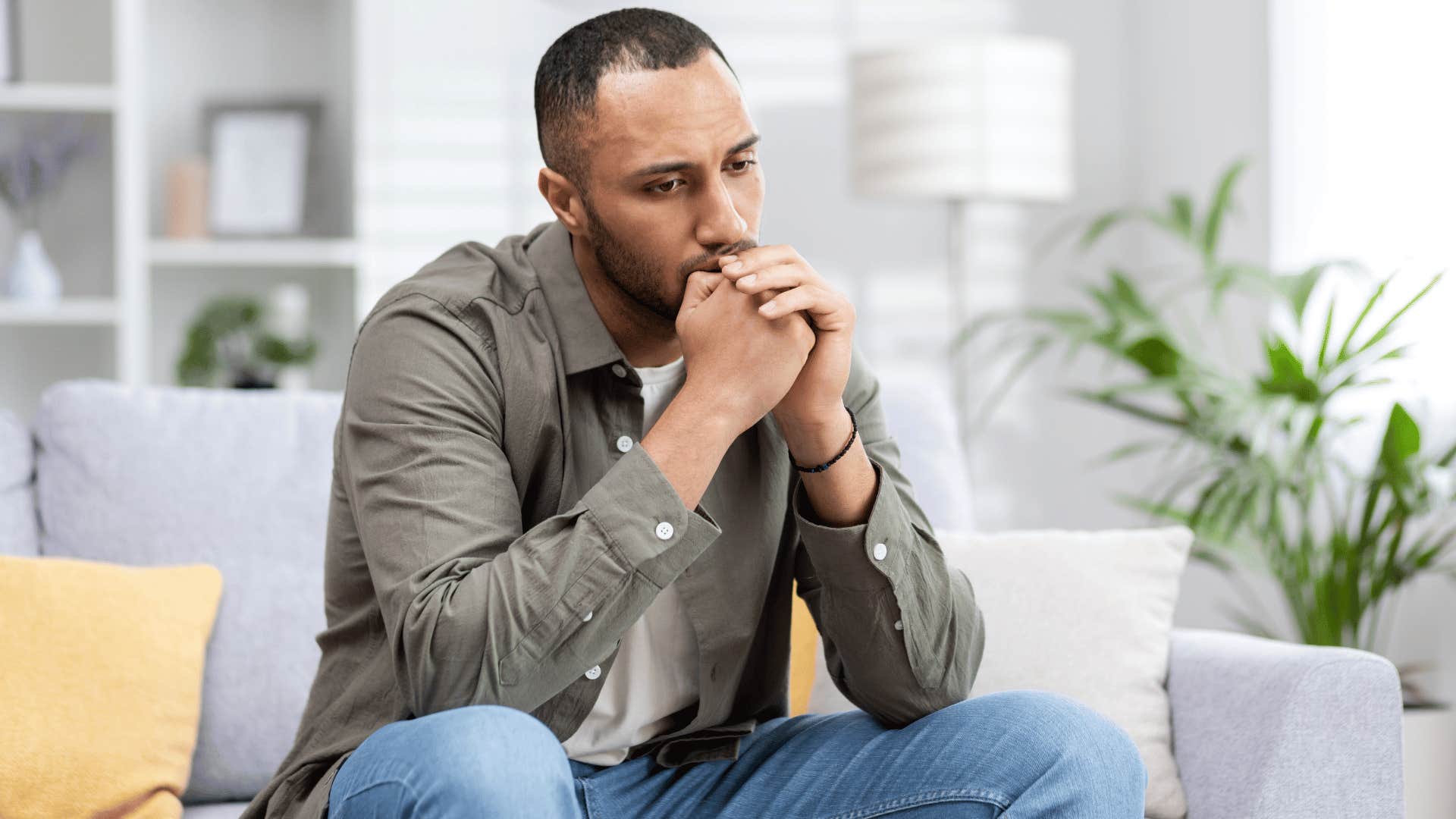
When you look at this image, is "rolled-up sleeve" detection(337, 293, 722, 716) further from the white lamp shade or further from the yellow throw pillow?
the white lamp shade

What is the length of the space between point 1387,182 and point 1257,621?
3.07ft

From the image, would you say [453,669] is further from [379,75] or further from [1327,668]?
[379,75]

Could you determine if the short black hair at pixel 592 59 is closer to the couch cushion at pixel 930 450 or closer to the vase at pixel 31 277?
the couch cushion at pixel 930 450

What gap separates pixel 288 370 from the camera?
11.5 ft

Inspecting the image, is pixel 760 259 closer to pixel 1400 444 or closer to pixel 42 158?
pixel 1400 444

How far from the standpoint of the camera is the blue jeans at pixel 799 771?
103cm

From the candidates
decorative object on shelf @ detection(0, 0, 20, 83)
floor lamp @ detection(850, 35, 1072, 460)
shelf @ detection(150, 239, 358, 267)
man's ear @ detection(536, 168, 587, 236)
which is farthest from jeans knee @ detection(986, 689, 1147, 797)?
decorative object on shelf @ detection(0, 0, 20, 83)

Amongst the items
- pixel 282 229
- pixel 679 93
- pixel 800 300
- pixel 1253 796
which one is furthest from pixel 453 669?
pixel 282 229

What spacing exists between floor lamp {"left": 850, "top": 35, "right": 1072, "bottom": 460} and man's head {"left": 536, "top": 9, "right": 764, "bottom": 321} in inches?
69.2

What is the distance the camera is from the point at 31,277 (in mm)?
3375

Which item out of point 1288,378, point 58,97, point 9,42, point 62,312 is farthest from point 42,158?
point 1288,378

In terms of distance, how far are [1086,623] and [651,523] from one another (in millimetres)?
758

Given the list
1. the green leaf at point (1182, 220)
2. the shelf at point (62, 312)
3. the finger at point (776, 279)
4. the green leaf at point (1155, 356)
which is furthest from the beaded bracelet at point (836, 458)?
the shelf at point (62, 312)

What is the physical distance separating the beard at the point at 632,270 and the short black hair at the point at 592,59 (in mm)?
41
